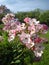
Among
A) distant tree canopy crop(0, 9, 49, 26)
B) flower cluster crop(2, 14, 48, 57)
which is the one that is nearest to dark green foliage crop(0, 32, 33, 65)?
flower cluster crop(2, 14, 48, 57)

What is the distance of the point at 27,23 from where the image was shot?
3721 mm

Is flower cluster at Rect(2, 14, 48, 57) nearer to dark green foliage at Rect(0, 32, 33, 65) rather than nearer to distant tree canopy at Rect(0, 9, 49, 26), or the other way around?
dark green foliage at Rect(0, 32, 33, 65)

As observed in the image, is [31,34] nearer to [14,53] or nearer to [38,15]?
[14,53]

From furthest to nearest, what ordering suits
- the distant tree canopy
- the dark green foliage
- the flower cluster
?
1. the distant tree canopy
2. the dark green foliage
3. the flower cluster

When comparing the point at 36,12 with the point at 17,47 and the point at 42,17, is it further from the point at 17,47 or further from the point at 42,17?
the point at 17,47

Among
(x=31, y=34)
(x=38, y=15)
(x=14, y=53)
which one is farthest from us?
(x=38, y=15)

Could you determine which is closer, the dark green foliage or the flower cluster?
the flower cluster

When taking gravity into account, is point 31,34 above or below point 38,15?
below

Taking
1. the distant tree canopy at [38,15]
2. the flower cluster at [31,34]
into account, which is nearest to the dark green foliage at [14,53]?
the flower cluster at [31,34]

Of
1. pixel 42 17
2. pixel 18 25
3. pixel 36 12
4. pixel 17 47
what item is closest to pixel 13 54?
pixel 17 47

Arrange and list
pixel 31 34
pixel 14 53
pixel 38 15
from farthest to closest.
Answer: pixel 38 15, pixel 14 53, pixel 31 34

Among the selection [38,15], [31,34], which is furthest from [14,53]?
[38,15]

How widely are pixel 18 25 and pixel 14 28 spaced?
81mm

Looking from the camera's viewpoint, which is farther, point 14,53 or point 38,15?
point 38,15
